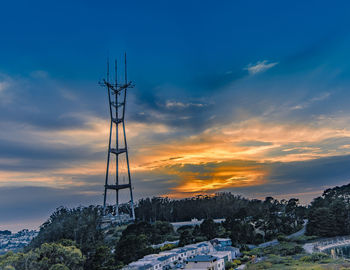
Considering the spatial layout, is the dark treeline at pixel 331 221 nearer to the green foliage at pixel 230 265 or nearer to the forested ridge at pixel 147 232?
the forested ridge at pixel 147 232

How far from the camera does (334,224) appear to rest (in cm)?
5028

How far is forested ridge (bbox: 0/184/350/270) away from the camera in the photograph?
33.3 metres

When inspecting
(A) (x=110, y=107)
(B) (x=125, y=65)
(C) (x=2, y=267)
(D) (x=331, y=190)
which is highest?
(B) (x=125, y=65)

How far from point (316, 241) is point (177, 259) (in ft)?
78.3

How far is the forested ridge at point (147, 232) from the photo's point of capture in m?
33.3

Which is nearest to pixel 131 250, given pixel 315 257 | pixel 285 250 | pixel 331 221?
pixel 285 250

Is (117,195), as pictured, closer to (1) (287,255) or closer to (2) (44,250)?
(2) (44,250)

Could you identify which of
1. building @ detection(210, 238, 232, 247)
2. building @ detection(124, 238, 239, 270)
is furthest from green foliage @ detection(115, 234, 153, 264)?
building @ detection(210, 238, 232, 247)

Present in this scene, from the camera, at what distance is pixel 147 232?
166ft

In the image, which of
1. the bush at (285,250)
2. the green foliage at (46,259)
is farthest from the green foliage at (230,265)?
→ the green foliage at (46,259)

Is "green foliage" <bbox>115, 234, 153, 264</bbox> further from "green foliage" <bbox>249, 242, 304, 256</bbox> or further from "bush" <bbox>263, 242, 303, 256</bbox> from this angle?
"bush" <bbox>263, 242, 303, 256</bbox>

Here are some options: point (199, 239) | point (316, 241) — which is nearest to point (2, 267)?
point (199, 239)

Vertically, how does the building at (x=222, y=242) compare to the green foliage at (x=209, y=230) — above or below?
below

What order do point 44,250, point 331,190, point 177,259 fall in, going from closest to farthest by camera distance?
point 44,250, point 177,259, point 331,190
